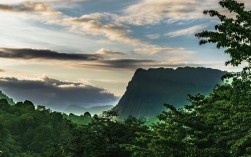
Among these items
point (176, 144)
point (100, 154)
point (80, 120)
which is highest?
point (176, 144)

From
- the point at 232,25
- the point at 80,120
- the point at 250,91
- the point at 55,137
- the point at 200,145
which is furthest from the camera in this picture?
the point at 80,120

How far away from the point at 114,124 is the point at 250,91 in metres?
24.2

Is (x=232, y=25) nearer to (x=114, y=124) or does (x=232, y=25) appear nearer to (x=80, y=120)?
(x=114, y=124)

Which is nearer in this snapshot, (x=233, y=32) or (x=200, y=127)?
(x=233, y=32)

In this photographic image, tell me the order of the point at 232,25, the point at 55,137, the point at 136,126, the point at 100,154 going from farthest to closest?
the point at 55,137 → the point at 136,126 → the point at 100,154 → the point at 232,25

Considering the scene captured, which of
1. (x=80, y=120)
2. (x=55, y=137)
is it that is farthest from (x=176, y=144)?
(x=80, y=120)

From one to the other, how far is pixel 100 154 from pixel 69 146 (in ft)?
14.7

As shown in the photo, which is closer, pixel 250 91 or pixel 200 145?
pixel 250 91

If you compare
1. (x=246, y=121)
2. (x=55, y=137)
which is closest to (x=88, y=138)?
(x=246, y=121)

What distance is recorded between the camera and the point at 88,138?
139 ft

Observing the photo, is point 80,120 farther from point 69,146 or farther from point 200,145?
point 200,145

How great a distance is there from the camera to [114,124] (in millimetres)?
43125

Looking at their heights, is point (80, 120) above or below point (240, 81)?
below

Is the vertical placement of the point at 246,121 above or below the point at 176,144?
above
